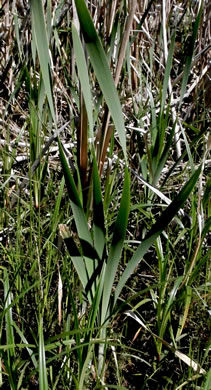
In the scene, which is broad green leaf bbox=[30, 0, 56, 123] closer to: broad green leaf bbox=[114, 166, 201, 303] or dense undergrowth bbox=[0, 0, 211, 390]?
dense undergrowth bbox=[0, 0, 211, 390]

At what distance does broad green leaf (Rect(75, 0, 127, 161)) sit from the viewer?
87cm

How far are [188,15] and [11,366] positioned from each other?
1.64m

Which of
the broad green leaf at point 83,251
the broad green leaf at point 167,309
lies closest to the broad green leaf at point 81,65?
the broad green leaf at point 83,251

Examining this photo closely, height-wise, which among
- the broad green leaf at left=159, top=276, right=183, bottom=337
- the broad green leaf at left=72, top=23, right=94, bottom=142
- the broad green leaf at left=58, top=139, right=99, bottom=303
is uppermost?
the broad green leaf at left=72, top=23, right=94, bottom=142

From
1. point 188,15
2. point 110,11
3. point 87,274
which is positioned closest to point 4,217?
point 87,274

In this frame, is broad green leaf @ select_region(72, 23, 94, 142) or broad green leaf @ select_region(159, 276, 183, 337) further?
broad green leaf @ select_region(159, 276, 183, 337)

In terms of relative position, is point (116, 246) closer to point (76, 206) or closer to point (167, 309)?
point (76, 206)

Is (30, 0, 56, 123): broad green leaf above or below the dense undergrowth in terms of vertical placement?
above

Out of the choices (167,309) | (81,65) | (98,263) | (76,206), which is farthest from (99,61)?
(167,309)

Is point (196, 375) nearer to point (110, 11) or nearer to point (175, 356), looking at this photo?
point (175, 356)

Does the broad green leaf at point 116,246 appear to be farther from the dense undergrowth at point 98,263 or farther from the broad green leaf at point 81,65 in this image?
the broad green leaf at point 81,65

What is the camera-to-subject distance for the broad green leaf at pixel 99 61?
2.84 feet

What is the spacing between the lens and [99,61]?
3.00 feet

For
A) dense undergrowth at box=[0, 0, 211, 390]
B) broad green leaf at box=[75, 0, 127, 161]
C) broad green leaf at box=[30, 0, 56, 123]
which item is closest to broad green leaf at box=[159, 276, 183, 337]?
dense undergrowth at box=[0, 0, 211, 390]
